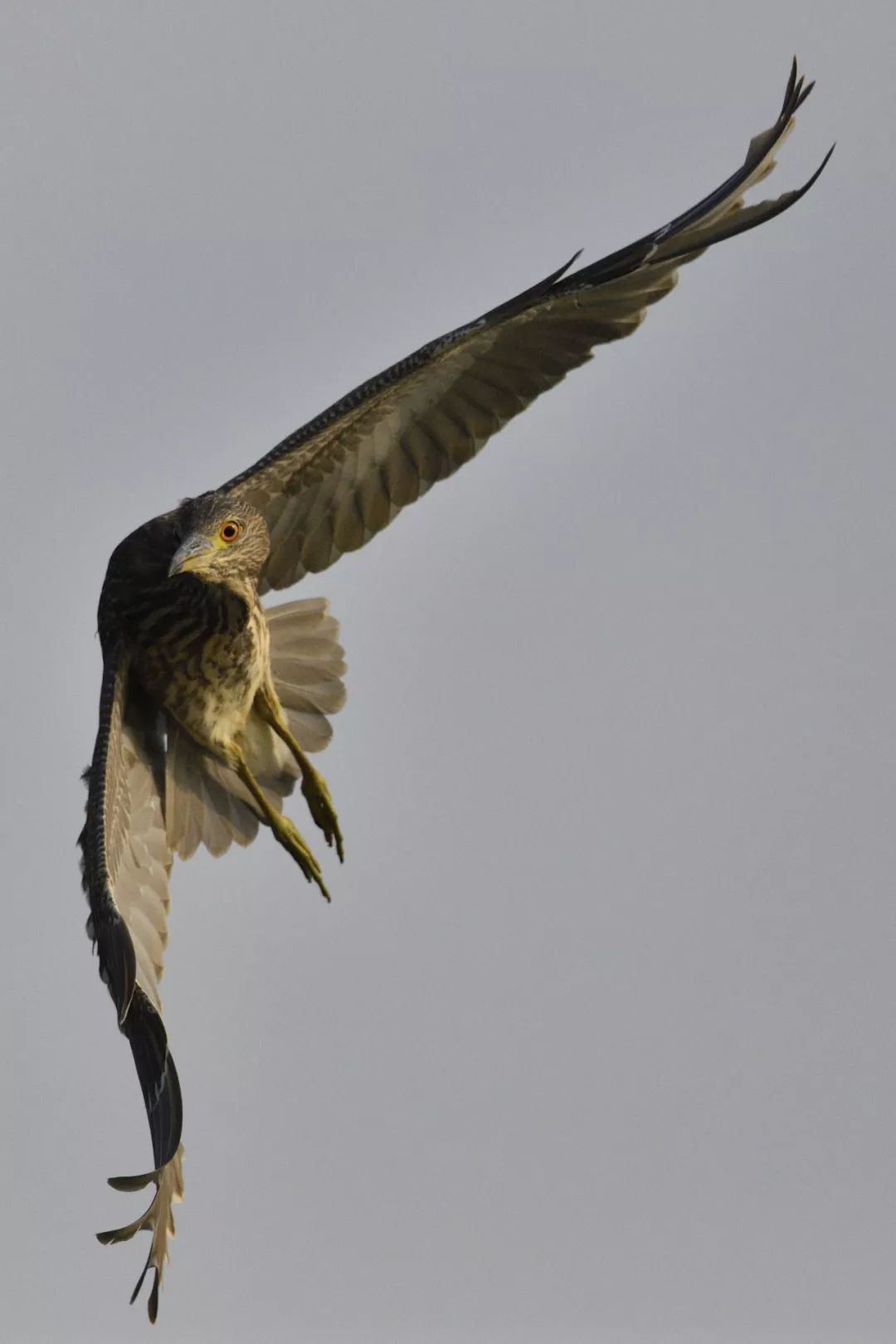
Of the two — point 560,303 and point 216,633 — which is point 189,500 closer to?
point 216,633

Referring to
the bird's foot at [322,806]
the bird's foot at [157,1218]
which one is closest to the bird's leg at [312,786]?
the bird's foot at [322,806]

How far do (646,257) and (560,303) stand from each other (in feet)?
1.85

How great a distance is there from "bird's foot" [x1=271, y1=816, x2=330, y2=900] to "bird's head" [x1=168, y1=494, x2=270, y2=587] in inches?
40.9

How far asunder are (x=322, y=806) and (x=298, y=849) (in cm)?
32

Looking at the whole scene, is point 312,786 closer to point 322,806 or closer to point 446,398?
point 322,806

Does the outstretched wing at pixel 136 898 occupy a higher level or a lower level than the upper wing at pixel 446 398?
lower

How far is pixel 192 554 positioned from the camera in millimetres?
9188

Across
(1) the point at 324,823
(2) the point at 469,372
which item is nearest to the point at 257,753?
(1) the point at 324,823

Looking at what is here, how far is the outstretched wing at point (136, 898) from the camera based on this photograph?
759 centimetres

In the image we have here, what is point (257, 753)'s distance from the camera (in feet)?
32.9

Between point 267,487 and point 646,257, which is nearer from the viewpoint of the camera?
point 646,257

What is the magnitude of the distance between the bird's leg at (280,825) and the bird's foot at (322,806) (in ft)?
0.45

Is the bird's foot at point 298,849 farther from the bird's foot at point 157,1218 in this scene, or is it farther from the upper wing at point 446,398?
the bird's foot at point 157,1218

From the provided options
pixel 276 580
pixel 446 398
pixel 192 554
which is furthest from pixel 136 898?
pixel 446 398
